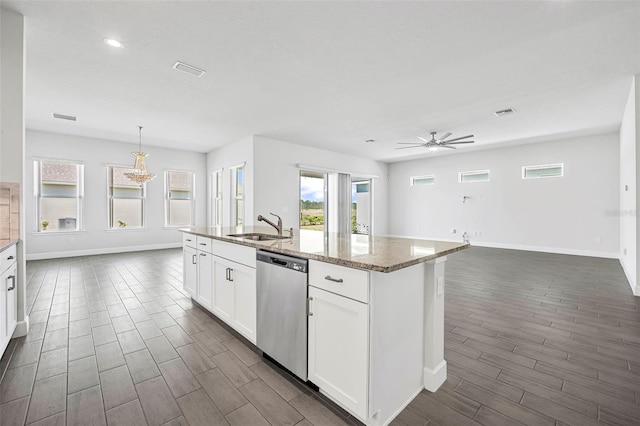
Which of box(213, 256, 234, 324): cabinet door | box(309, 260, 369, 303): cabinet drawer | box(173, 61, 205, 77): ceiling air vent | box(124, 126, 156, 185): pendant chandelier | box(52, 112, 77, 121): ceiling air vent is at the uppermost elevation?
box(52, 112, 77, 121): ceiling air vent

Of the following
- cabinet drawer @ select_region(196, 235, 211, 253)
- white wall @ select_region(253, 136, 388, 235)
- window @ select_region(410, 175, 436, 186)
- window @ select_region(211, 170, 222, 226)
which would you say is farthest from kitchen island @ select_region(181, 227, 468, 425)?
window @ select_region(410, 175, 436, 186)

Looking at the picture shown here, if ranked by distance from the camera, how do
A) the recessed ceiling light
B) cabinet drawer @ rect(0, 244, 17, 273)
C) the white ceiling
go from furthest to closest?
the recessed ceiling light
the white ceiling
cabinet drawer @ rect(0, 244, 17, 273)

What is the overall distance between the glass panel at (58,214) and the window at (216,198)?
3106 mm

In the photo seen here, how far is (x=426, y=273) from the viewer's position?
1803mm

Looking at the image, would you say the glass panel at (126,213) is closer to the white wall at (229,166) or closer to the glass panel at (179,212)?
the glass panel at (179,212)

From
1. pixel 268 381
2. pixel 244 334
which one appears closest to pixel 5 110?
pixel 244 334

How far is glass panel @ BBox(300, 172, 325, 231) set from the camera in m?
7.67

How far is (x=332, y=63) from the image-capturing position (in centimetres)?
312

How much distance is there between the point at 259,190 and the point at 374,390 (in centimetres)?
547

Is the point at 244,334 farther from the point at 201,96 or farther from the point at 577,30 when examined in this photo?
the point at 577,30

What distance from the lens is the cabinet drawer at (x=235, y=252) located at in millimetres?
2213

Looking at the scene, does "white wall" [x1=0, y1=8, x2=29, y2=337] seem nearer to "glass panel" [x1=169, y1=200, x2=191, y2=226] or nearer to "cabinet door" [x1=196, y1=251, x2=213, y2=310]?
"cabinet door" [x1=196, y1=251, x2=213, y2=310]

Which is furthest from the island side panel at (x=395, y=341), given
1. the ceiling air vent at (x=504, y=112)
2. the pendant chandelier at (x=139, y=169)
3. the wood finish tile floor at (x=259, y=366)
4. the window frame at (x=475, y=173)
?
the window frame at (x=475, y=173)

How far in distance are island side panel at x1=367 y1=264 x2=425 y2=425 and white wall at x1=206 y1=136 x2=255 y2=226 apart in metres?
5.12
